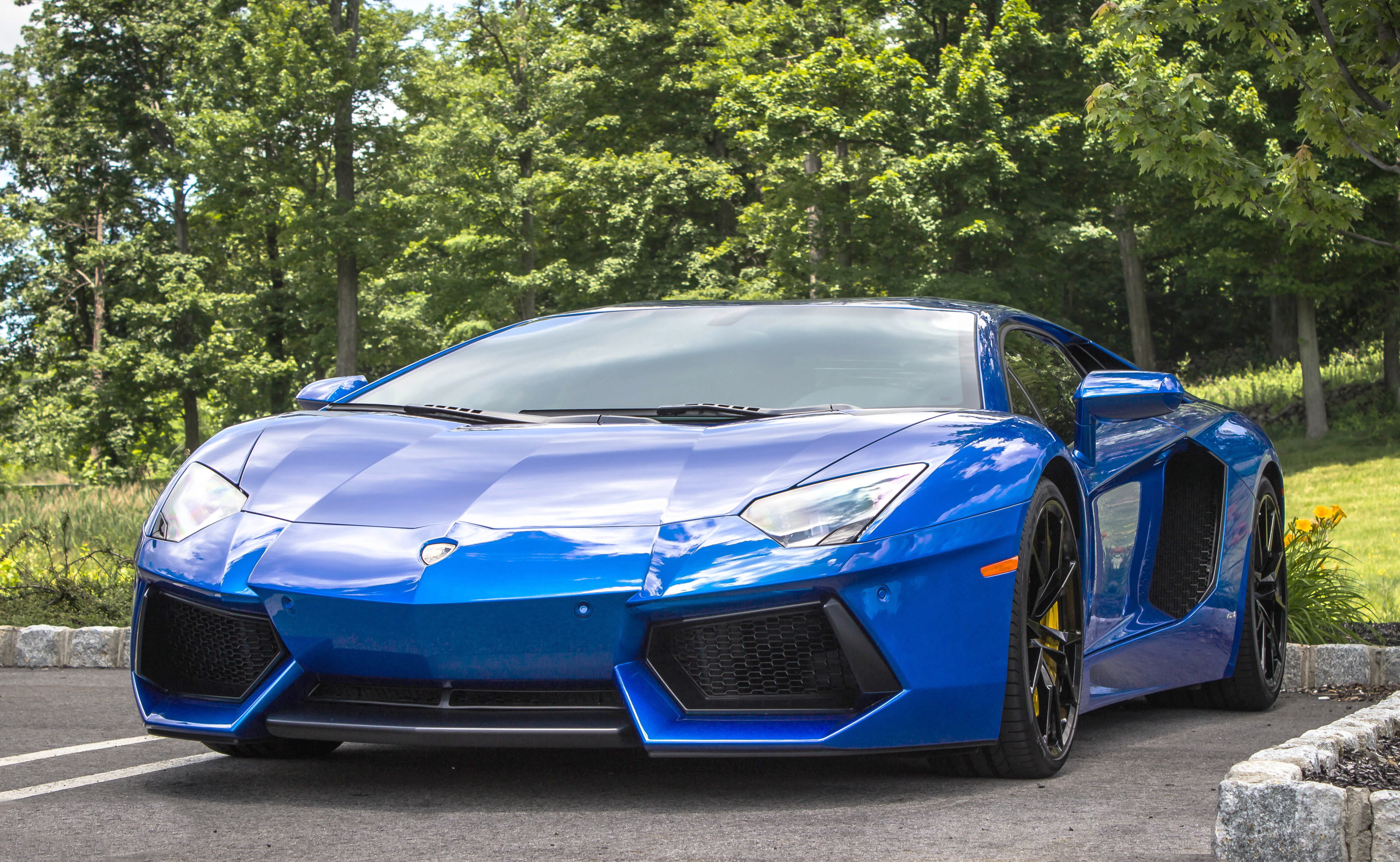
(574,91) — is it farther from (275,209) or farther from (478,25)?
(275,209)

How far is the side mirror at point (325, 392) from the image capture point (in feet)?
14.5

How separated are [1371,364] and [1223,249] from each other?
324 inches

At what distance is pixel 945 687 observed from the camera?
124 inches

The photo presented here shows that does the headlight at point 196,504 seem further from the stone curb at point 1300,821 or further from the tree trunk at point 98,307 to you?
the tree trunk at point 98,307

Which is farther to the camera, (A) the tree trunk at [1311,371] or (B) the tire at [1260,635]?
(A) the tree trunk at [1311,371]

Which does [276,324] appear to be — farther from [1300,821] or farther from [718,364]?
[1300,821]

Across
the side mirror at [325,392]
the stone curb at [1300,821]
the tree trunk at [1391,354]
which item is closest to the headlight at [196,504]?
the side mirror at [325,392]

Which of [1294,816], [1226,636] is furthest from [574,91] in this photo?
[1294,816]

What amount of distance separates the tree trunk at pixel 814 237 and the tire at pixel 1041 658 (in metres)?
21.9

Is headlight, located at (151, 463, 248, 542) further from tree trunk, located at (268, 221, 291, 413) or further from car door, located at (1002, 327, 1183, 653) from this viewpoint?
tree trunk, located at (268, 221, 291, 413)

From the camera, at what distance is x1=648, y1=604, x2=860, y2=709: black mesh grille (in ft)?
9.97

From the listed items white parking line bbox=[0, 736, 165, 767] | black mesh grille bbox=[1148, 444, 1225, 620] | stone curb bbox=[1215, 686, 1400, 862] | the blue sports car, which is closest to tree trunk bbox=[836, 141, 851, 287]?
black mesh grille bbox=[1148, 444, 1225, 620]

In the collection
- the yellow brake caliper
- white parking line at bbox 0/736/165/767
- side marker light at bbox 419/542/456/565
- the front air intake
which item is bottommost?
white parking line at bbox 0/736/165/767

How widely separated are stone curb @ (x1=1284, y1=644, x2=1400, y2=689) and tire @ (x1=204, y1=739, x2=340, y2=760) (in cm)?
415
